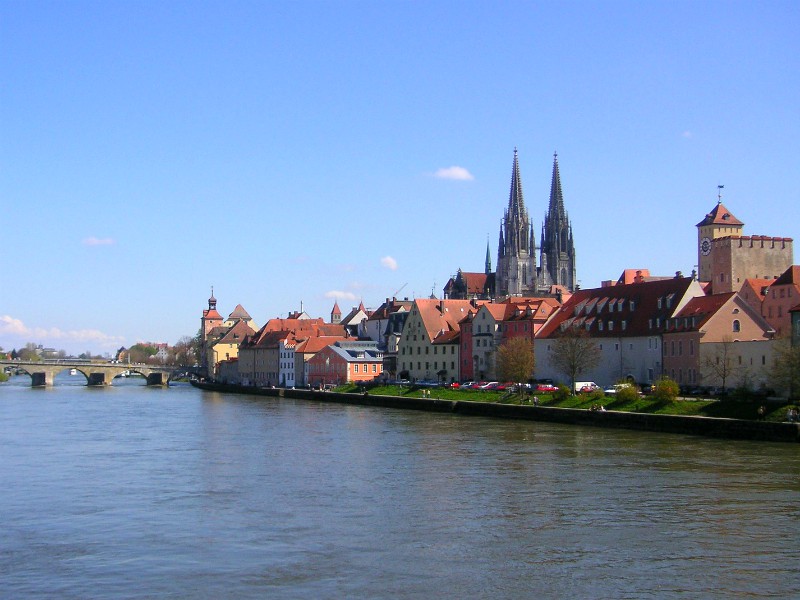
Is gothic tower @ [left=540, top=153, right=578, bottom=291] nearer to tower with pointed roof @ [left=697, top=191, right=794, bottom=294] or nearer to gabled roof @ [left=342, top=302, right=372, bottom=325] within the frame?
gabled roof @ [left=342, top=302, right=372, bottom=325]

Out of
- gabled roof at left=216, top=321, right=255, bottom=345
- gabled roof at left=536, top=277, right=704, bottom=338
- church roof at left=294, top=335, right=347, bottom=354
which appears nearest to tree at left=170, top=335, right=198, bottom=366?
gabled roof at left=216, top=321, right=255, bottom=345

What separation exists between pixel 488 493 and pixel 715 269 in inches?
2139

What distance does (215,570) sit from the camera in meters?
22.5

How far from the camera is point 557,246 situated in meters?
165

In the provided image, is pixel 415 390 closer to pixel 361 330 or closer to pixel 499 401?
A: pixel 499 401

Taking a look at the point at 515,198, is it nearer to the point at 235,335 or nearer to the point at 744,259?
the point at 235,335

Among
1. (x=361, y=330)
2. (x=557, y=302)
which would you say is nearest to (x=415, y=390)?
(x=557, y=302)

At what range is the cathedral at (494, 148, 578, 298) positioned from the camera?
527 feet

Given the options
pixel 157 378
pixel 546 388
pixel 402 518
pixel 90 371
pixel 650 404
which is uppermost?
pixel 90 371

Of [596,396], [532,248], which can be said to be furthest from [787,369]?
[532,248]

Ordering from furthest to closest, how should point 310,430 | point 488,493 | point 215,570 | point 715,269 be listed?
point 715,269
point 310,430
point 488,493
point 215,570

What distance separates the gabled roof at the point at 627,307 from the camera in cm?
6906

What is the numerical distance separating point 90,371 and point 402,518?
386 ft

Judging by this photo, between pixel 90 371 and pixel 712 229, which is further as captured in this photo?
pixel 90 371
